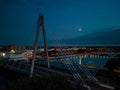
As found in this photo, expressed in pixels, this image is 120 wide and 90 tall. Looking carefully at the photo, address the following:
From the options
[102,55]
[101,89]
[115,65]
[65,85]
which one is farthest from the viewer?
[102,55]

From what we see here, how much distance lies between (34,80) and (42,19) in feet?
46.0

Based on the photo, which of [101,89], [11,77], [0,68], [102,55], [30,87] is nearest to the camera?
[30,87]

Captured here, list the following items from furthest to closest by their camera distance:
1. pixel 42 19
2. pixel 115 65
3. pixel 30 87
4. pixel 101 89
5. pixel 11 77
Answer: pixel 11 77 → pixel 42 19 → pixel 115 65 → pixel 101 89 → pixel 30 87

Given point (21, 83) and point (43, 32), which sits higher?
point (43, 32)

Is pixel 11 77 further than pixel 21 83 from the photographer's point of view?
Yes

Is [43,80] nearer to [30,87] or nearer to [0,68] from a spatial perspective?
[30,87]

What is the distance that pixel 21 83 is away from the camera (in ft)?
20.0

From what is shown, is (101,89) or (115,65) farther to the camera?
(115,65)

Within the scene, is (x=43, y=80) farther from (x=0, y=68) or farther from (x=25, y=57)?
(x=25, y=57)

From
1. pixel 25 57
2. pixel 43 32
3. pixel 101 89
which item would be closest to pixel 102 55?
pixel 25 57

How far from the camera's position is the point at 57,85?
6109 mm

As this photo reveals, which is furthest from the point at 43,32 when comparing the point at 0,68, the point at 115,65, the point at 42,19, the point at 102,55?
the point at 102,55

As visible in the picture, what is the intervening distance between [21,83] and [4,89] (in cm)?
59

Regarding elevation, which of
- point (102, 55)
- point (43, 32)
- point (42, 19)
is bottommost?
point (102, 55)
